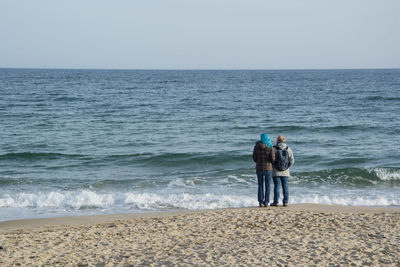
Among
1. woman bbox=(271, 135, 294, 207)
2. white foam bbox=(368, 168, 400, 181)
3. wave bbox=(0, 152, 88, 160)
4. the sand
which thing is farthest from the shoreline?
wave bbox=(0, 152, 88, 160)

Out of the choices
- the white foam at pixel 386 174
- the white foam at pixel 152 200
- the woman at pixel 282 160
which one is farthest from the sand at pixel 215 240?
the white foam at pixel 386 174

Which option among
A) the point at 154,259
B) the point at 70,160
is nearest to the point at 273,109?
the point at 70,160

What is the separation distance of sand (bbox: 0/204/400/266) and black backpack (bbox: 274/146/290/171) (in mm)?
1025

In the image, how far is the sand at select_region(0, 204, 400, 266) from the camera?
7.15m

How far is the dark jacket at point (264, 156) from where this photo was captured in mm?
11062

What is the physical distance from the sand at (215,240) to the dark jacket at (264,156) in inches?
40.3

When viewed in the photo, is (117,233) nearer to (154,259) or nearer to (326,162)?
(154,259)

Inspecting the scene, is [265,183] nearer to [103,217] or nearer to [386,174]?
[103,217]

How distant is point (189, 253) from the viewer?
749cm

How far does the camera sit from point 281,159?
1111 cm

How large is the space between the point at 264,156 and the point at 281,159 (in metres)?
0.40

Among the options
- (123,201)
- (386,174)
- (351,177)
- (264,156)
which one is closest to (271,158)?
(264,156)

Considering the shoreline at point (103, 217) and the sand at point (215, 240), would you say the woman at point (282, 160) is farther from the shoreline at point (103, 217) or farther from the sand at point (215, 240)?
the sand at point (215, 240)

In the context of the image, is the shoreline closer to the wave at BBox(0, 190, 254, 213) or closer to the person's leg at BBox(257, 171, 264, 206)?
the person's leg at BBox(257, 171, 264, 206)
